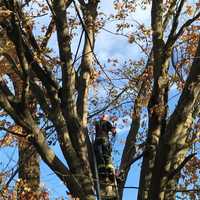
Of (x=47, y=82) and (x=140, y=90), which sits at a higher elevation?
(x=140, y=90)

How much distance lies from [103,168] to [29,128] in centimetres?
216

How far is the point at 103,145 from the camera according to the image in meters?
10.5

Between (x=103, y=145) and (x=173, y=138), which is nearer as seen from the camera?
(x=173, y=138)

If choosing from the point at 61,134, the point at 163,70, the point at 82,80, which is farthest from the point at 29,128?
the point at 163,70

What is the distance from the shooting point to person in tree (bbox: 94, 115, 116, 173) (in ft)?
33.4

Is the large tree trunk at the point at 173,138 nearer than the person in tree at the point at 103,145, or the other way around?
the large tree trunk at the point at 173,138

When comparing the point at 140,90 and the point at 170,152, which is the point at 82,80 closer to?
the point at 140,90

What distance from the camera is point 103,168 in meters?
10.1

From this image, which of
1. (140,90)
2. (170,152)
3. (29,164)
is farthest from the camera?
(29,164)

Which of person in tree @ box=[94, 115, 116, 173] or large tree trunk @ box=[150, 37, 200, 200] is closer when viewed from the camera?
large tree trunk @ box=[150, 37, 200, 200]

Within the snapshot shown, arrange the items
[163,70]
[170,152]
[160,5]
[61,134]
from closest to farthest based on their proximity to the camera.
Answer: [170,152], [61,134], [163,70], [160,5]

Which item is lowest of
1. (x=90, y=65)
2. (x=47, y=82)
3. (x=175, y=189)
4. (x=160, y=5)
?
(x=175, y=189)

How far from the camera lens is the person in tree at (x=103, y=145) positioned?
10195 millimetres

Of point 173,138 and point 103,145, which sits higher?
point 103,145
